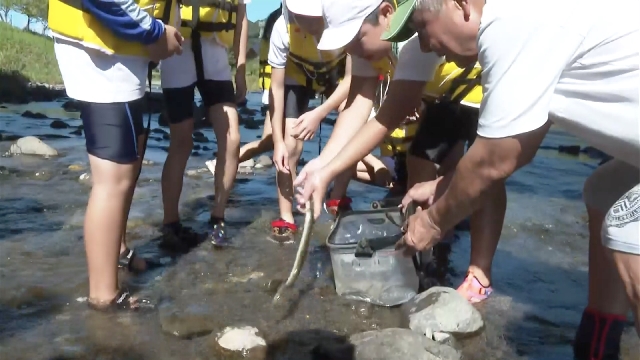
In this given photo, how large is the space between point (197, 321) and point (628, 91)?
2.13 meters

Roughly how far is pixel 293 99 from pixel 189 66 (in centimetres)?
108

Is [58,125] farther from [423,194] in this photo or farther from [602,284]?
[602,284]

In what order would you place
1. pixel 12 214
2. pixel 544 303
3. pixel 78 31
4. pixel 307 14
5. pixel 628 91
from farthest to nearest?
pixel 12 214 < pixel 307 14 < pixel 544 303 < pixel 78 31 < pixel 628 91

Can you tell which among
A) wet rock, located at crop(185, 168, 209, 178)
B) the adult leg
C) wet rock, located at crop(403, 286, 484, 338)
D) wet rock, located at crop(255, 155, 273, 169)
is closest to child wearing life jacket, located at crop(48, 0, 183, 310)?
wet rock, located at crop(403, 286, 484, 338)

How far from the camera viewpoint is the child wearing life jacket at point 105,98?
327 centimetres

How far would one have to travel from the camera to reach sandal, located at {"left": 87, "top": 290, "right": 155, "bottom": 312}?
343 cm

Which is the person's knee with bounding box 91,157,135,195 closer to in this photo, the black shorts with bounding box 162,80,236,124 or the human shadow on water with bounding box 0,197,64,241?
the black shorts with bounding box 162,80,236,124

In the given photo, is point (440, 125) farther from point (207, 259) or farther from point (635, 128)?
point (635, 128)

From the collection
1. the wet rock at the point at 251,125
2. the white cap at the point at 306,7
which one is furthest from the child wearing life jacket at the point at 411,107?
the wet rock at the point at 251,125

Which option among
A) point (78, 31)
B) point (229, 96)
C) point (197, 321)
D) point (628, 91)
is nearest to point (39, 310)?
point (197, 321)

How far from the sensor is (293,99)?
5.37 meters

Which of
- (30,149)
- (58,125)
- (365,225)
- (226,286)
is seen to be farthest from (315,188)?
(58,125)

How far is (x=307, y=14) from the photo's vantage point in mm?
4117

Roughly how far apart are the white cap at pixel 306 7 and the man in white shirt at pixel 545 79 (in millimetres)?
1599
